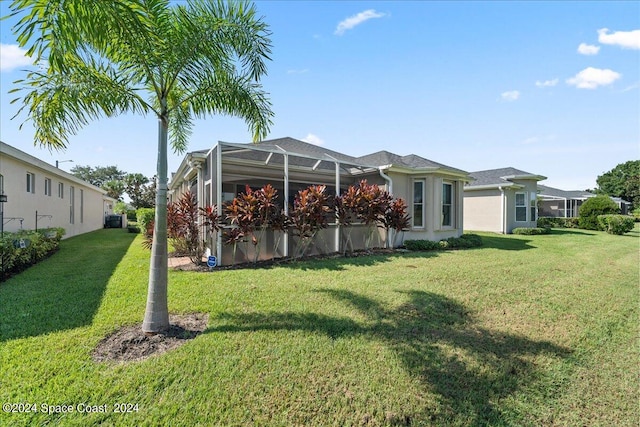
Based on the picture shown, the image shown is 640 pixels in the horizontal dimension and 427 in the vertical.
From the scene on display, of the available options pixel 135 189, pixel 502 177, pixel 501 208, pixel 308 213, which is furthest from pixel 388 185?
pixel 135 189

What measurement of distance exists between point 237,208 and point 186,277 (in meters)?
2.13

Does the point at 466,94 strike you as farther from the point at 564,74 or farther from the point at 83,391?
the point at 83,391

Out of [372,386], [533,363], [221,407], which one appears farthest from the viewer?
[533,363]

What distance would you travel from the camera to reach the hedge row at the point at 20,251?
727cm

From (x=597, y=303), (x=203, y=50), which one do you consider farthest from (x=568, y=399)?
(x=203, y=50)

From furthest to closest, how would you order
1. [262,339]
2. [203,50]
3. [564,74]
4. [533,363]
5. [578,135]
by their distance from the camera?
[578,135], [564,74], [203,50], [262,339], [533,363]

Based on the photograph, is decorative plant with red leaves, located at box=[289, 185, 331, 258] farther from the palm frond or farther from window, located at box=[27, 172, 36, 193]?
window, located at box=[27, 172, 36, 193]

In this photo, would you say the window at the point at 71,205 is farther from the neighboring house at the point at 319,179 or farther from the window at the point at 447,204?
the window at the point at 447,204

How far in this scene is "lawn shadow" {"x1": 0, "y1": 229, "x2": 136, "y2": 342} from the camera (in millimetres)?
4328

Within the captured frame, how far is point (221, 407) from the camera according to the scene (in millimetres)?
2730

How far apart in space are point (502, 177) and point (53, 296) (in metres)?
23.2

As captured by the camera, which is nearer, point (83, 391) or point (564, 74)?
point (83, 391)

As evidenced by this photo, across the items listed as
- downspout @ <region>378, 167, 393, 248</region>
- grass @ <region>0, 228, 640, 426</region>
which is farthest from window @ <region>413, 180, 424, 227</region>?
grass @ <region>0, 228, 640, 426</region>

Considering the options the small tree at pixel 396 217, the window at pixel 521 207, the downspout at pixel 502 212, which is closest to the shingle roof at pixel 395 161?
the small tree at pixel 396 217
